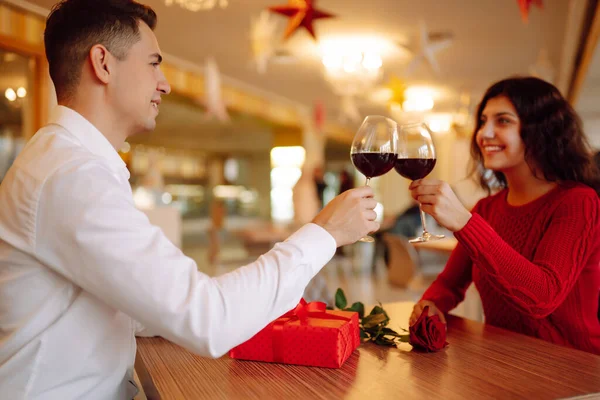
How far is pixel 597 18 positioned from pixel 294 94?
514cm

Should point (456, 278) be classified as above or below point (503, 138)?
below

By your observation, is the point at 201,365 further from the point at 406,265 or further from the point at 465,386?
the point at 406,265

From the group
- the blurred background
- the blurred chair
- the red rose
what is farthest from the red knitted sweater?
the blurred chair

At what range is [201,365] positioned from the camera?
3.82 ft

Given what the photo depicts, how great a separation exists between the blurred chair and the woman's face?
3137mm

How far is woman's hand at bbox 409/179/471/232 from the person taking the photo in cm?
132

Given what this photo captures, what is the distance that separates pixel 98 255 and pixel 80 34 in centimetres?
52

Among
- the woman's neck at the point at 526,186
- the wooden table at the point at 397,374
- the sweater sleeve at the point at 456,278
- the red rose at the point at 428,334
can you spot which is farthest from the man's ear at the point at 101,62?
the woman's neck at the point at 526,186

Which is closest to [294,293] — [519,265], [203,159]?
[519,265]

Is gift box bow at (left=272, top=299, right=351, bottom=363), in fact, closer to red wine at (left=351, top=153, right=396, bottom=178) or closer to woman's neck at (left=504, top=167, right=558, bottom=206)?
red wine at (left=351, top=153, right=396, bottom=178)

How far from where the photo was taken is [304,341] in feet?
3.72

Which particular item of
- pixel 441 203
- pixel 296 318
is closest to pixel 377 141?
pixel 441 203

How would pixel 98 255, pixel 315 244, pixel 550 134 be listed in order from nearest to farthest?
1. pixel 98 255
2. pixel 315 244
3. pixel 550 134

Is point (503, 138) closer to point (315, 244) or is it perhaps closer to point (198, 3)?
point (315, 244)
